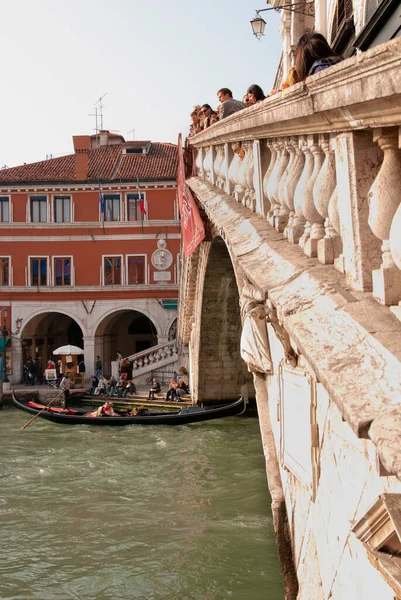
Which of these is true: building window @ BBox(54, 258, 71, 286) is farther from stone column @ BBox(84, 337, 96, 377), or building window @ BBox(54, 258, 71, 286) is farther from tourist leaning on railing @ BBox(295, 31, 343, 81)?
tourist leaning on railing @ BBox(295, 31, 343, 81)

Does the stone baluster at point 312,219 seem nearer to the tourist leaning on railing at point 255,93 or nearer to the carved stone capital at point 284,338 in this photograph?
the carved stone capital at point 284,338

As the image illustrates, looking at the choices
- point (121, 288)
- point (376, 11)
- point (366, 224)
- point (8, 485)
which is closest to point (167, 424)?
point (8, 485)

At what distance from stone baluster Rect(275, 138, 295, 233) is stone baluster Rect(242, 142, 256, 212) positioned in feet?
3.66

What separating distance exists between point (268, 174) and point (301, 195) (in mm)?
1110

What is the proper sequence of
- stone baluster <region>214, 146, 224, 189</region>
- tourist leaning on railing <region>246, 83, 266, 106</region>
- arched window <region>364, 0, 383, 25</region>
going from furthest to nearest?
stone baluster <region>214, 146, 224, 189</region> → arched window <region>364, 0, 383, 25</region> → tourist leaning on railing <region>246, 83, 266, 106</region>

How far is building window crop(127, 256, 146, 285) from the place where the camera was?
21062 mm

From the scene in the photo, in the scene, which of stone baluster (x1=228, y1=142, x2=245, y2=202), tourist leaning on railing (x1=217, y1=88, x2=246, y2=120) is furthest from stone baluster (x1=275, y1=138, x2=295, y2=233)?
tourist leaning on railing (x1=217, y1=88, x2=246, y2=120)

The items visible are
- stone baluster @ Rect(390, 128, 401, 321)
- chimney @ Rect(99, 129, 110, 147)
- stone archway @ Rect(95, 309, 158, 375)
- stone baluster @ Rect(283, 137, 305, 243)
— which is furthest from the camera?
chimney @ Rect(99, 129, 110, 147)

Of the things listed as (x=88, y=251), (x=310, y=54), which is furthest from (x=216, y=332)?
(x=310, y=54)

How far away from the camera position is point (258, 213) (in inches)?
179

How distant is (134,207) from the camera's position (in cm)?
2145

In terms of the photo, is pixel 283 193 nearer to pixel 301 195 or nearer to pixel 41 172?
pixel 301 195

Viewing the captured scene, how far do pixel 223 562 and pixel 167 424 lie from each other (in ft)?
25.1

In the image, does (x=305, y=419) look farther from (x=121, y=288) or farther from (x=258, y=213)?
(x=121, y=288)
